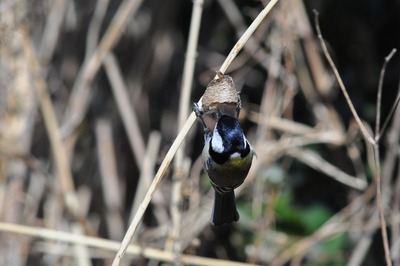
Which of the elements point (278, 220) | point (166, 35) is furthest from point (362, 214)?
point (166, 35)

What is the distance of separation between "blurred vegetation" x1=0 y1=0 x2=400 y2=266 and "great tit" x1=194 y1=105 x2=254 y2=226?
612 mm

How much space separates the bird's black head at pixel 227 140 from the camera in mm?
1263

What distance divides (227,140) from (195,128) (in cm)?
149

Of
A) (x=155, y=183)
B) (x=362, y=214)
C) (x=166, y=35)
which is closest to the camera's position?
(x=155, y=183)

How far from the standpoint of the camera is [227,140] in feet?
4.17

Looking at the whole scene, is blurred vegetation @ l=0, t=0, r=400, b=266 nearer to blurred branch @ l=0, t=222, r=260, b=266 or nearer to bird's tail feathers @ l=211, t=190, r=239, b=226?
blurred branch @ l=0, t=222, r=260, b=266

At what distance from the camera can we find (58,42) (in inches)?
104

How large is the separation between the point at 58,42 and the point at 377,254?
1410mm

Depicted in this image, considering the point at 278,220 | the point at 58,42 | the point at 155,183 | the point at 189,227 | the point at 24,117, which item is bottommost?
the point at 155,183

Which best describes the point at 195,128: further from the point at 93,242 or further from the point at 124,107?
the point at 93,242

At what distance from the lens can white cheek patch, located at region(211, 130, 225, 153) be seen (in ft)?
4.14

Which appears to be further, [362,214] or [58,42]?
[58,42]

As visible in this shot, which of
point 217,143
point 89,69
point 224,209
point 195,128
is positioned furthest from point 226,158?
point 195,128

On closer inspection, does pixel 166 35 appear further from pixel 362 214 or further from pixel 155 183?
pixel 155 183
